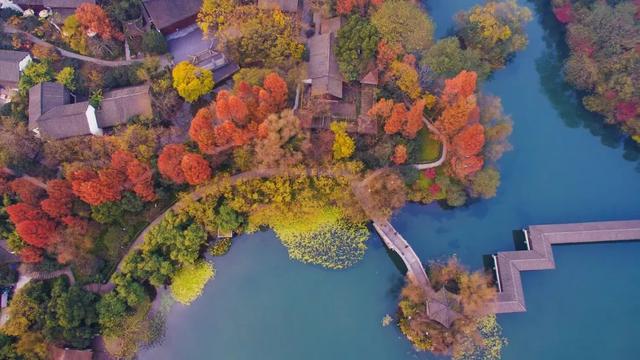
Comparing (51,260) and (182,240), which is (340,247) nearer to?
(182,240)

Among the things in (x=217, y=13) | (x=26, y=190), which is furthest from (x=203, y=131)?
(x=26, y=190)

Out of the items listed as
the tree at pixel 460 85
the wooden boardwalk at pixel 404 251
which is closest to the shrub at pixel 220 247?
the wooden boardwalk at pixel 404 251

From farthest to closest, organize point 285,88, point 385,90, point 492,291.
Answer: point 385,90, point 285,88, point 492,291

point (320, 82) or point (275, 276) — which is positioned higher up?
point (320, 82)

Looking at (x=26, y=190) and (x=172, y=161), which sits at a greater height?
(x=172, y=161)

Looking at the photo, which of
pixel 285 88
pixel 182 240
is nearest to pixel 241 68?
pixel 285 88

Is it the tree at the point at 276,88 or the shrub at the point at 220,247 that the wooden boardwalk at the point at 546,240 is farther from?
the shrub at the point at 220,247

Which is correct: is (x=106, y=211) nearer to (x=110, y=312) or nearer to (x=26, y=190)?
(x=26, y=190)
